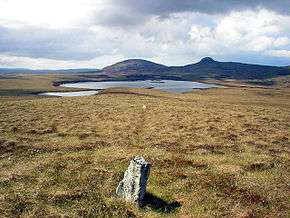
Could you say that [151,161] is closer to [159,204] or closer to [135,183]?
[135,183]

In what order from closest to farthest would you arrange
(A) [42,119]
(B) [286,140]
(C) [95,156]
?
1. (C) [95,156]
2. (B) [286,140]
3. (A) [42,119]

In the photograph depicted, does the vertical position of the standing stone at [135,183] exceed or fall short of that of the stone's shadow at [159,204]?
it exceeds it

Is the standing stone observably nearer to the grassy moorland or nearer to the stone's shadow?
the stone's shadow

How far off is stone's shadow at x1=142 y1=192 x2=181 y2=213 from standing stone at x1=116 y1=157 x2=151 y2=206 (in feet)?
1.85

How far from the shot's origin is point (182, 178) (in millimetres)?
31922

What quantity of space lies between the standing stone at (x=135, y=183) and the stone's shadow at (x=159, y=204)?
56 centimetres

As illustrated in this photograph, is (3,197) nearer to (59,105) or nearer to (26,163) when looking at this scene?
(26,163)

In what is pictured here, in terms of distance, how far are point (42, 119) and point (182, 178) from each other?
102ft

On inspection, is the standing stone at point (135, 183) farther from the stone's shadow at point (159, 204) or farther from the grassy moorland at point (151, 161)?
the grassy moorland at point (151, 161)

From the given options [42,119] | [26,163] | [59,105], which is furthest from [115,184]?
[59,105]

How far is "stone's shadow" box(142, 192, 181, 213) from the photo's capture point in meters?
26.4

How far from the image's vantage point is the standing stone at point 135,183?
26797 mm

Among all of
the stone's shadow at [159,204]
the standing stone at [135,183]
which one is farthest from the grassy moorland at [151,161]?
the standing stone at [135,183]

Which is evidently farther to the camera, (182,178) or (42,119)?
(42,119)
